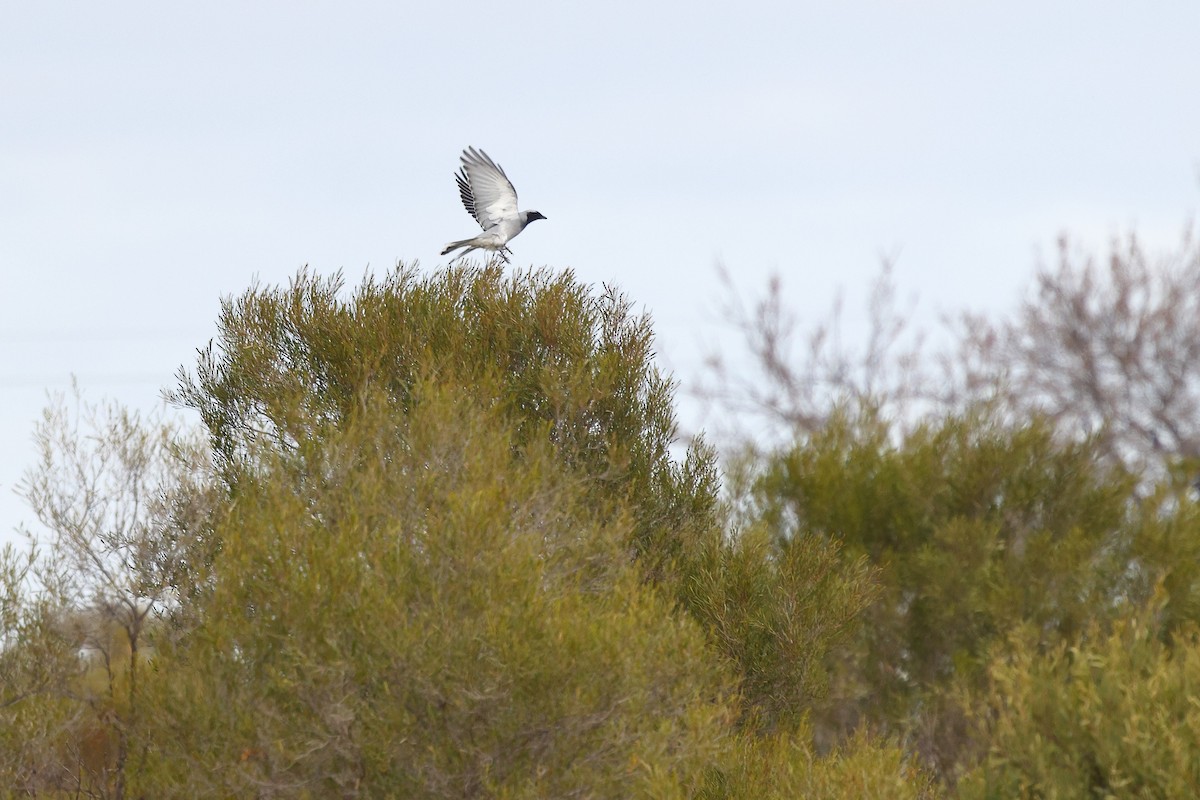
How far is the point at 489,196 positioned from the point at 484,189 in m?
0.13

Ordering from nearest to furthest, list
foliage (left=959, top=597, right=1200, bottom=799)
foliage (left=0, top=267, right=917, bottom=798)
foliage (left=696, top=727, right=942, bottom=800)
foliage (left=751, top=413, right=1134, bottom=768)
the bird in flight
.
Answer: foliage (left=959, top=597, right=1200, bottom=799) → foliage (left=0, top=267, right=917, bottom=798) → foliage (left=696, top=727, right=942, bottom=800) → the bird in flight → foliage (left=751, top=413, right=1134, bottom=768)

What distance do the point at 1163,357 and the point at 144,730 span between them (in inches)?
1057

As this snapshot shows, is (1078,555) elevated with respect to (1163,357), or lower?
lower

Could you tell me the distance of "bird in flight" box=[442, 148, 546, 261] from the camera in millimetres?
20250

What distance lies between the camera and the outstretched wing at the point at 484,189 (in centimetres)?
2048

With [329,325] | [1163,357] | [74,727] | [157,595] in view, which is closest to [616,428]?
[329,325]

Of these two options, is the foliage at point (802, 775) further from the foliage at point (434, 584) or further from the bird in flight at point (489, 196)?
the bird in flight at point (489, 196)

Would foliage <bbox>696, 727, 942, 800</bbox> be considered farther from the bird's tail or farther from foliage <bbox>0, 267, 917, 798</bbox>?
the bird's tail

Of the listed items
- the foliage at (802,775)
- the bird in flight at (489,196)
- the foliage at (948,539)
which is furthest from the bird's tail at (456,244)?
the foliage at (948,539)

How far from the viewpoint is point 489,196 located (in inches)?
820

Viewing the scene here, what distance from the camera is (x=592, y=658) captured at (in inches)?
557

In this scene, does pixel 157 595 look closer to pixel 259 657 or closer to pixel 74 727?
pixel 74 727

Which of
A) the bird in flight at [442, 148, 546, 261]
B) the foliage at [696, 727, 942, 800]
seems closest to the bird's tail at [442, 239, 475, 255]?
the bird in flight at [442, 148, 546, 261]

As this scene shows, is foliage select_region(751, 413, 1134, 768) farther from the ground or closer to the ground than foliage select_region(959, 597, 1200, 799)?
farther from the ground
